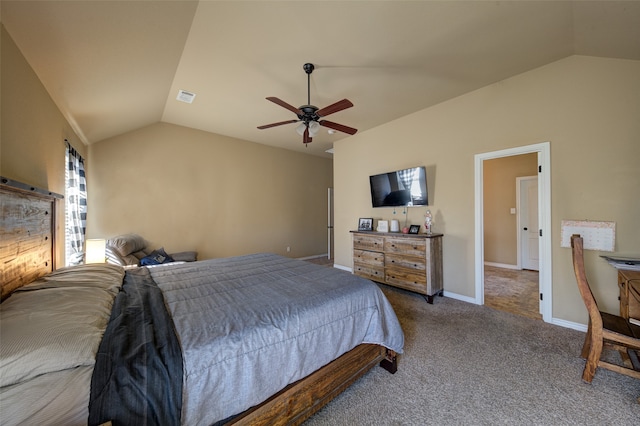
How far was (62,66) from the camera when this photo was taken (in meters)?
1.97

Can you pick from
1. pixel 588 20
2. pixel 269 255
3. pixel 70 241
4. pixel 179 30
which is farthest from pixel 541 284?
pixel 70 241

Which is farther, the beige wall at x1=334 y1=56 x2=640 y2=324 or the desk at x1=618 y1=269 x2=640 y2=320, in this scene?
the beige wall at x1=334 y1=56 x2=640 y2=324

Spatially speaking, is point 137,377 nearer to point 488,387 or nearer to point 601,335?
point 488,387

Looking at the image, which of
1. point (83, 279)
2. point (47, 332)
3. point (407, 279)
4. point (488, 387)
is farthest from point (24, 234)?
point (407, 279)

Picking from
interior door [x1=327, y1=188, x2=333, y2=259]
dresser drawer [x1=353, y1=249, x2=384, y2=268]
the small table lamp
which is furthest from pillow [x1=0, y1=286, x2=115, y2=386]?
interior door [x1=327, y1=188, x2=333, y2=259]

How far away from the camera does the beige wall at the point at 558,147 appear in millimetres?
2404

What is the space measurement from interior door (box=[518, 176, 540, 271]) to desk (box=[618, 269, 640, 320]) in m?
3.60

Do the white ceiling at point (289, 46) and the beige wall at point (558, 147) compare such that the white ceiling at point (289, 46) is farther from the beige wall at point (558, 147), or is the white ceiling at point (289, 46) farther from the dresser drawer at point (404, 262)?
the dresser drawer at point (404, 262)

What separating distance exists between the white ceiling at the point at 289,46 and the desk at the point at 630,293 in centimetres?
203

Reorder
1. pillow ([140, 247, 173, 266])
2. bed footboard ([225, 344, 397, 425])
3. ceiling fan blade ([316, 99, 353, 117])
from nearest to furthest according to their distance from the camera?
bed footboard ([225, 344, 397, 425]) < ceiling fan blade ([316, 99, 353, 117]) < pillow ([140, 247, 173, 266])

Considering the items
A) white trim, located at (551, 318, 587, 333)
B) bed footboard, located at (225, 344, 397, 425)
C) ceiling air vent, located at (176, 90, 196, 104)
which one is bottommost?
Answer: white trim, located at (551, 318, 587, 333)

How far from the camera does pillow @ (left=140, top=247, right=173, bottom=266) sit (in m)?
3.77

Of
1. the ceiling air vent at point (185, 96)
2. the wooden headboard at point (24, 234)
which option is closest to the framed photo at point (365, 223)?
the ceiling air vent at point (185, 96)

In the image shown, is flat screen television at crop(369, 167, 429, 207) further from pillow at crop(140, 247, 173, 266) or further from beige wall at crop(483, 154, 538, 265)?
pillow at crop(140, 247, 173, 266)
